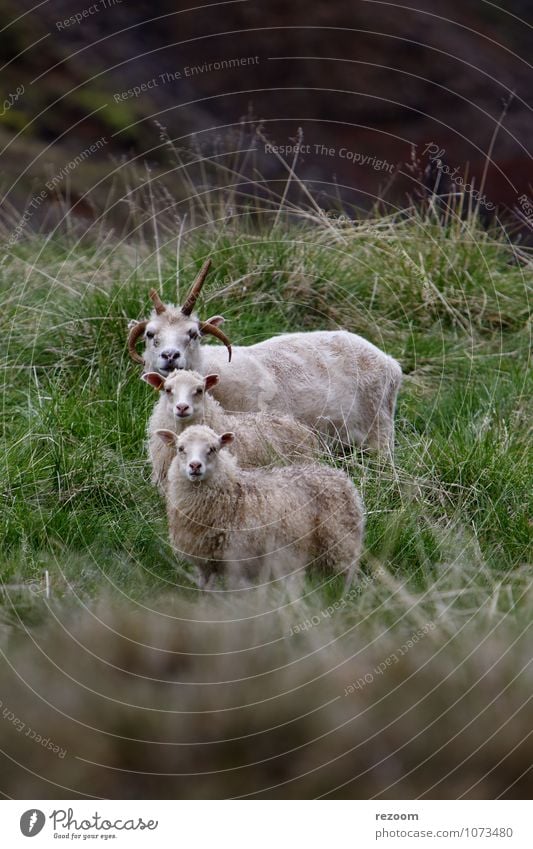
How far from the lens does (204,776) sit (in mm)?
2973

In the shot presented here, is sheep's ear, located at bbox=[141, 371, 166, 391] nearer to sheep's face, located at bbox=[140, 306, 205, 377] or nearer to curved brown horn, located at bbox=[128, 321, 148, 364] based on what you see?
sheep's face, located at bbox=[140, 306, 205, 377]

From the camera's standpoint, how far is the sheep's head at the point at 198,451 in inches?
206

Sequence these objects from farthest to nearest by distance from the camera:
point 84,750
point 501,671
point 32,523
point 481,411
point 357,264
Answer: point 357,264
point 481,411
point 32,523
point 501,671
point 84,750

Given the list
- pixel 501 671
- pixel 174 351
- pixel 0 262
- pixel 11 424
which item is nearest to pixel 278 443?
pixel 174 351

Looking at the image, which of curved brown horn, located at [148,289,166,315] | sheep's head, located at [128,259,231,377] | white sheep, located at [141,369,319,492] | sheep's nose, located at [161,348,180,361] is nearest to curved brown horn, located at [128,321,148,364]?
sheep's head, located at [128,259,231,377]

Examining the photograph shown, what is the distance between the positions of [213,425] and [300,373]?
4.30 feet

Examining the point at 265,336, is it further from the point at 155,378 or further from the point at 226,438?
the point at 226,438

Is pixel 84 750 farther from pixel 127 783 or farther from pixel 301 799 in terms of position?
pixel 301 799

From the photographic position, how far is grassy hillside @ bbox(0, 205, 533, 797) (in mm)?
3135

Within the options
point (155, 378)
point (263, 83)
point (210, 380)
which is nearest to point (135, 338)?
point (155, 378)

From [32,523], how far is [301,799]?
3521 mm

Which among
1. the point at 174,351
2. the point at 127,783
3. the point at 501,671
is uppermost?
the point at 174,351

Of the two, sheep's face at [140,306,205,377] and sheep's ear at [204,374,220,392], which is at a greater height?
sheep's face at [140,306,205,377]

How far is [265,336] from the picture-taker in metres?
8.69
